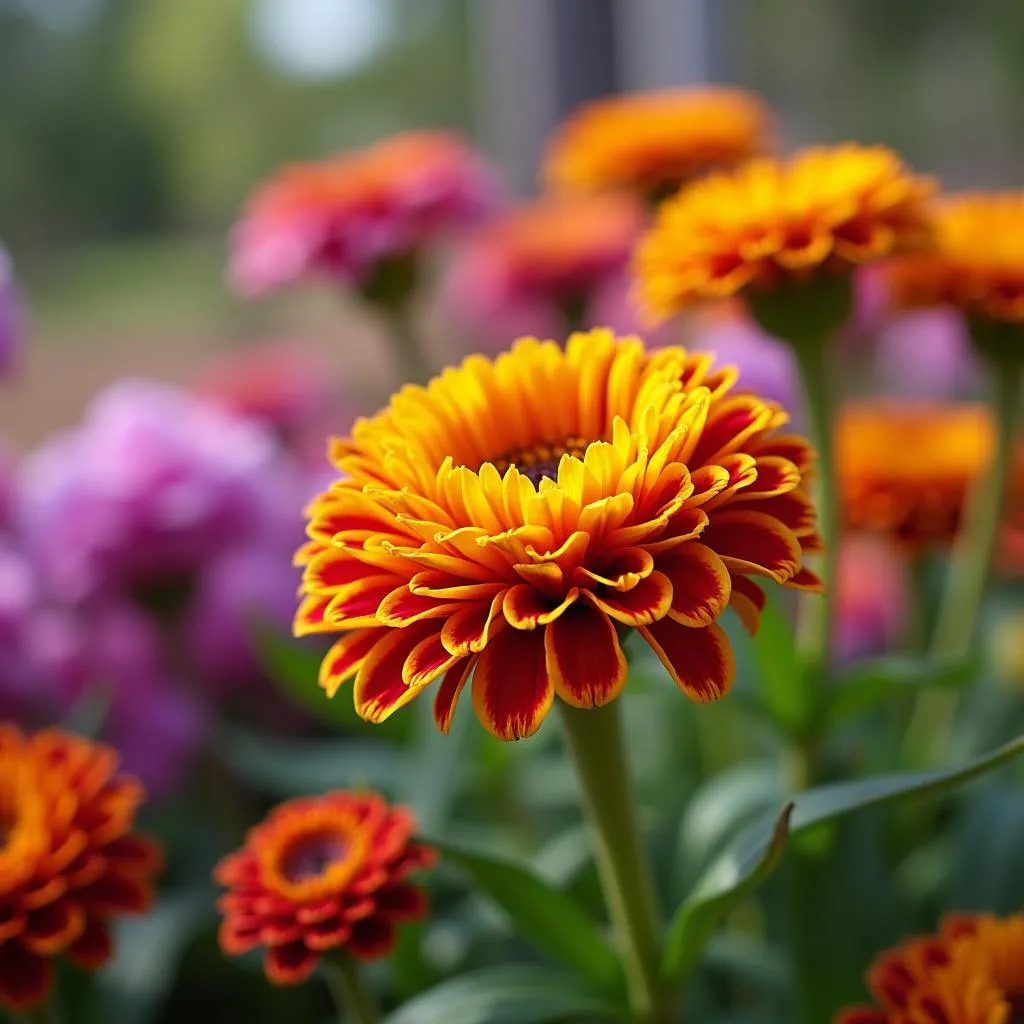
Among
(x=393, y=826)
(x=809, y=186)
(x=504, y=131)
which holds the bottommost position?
(x=393, y=826)

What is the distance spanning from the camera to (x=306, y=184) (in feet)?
2.27

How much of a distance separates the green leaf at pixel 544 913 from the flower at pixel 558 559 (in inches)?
4.1

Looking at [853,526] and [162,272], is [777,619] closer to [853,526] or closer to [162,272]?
[853,526]

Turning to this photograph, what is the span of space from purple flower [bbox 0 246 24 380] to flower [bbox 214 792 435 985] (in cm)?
29

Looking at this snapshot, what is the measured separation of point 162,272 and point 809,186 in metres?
0.83

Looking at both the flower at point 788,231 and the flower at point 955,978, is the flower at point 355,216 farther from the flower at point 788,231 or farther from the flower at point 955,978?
the flower at point 955,978

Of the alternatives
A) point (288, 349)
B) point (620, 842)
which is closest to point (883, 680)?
point (620, 842)

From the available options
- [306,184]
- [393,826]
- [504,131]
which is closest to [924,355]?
[504,131]

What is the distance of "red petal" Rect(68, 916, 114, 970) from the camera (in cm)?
39

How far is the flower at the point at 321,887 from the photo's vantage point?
0.36 metres

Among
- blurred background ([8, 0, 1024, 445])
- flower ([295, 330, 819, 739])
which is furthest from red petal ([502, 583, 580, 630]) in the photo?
blurred background ([8, 0, 1024, 445])

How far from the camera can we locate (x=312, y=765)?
661 millimetres

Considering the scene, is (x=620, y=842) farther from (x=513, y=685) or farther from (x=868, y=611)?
(x=868, y=611)

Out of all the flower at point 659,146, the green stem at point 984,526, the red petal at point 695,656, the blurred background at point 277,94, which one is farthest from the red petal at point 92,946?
the blurred background at point 277,94
